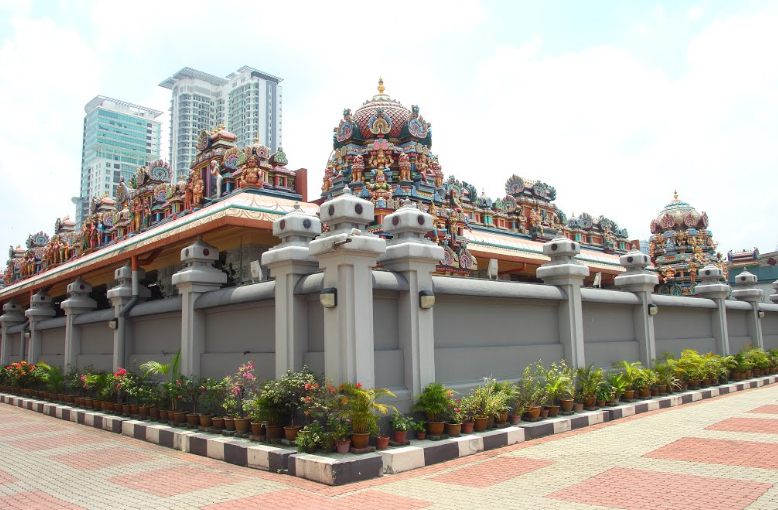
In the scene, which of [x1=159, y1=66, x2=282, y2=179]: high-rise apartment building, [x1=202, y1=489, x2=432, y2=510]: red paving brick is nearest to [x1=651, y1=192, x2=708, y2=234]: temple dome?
[x1=202, y1=489, x2=432, y2=510]: red paving brick

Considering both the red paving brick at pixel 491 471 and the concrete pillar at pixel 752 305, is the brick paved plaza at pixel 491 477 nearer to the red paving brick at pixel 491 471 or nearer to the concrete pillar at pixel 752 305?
the red paving brick at pixel 491 471

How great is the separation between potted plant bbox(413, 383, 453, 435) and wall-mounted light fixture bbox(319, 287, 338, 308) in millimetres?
1939

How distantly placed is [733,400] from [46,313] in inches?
828

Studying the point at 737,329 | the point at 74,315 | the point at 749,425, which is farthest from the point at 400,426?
the point at 737,329

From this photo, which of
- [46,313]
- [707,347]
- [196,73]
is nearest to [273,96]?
[196,73]

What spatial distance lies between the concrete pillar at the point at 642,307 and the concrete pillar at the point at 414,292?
24.0ft

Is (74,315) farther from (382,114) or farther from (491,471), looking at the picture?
(491,471)

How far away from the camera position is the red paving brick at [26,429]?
1243 centimetres

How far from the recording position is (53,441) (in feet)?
36.9

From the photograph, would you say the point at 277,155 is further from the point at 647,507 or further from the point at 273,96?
the point at 273,96

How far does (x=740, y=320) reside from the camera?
19.9m

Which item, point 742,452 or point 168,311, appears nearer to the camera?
point 742,452

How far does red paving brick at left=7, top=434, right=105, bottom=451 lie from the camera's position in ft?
35.1

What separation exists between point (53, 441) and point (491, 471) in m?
8.27
